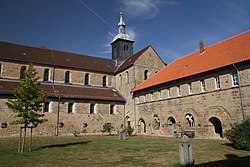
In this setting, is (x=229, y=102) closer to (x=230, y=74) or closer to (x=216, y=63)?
(x=230, y=74)

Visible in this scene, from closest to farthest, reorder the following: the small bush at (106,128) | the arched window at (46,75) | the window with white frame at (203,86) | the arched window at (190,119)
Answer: the window with white frame at (203,86)
the arched window at (190,119)
the small bush at (106,128)
the arched window at (46,75)

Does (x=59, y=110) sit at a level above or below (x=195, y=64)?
below

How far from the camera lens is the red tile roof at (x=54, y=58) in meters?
28.9

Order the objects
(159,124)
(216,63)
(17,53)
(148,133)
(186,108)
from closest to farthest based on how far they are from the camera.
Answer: (216,63) < (186,108) < (159,124) < (148,133) < (17,53)

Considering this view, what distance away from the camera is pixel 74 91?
95.4 feet

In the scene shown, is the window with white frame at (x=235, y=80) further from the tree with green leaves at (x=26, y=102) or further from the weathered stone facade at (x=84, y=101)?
the weathered stone facade at (x=84, y=101)

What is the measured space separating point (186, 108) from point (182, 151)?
13.5 m

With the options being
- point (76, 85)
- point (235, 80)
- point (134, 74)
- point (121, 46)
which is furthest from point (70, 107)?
point (235, 80)

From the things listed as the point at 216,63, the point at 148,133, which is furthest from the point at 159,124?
the point at 216,63

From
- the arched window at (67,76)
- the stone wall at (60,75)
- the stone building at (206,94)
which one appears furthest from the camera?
the arched window at (67,76)

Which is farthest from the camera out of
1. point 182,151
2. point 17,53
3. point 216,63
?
point 17,53

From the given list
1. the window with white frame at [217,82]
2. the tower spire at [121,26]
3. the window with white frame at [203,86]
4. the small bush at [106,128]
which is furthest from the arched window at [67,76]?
the window with white frame at [217,82]

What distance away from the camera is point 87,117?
28250 millimetres

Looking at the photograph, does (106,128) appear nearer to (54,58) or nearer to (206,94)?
(206,94)
